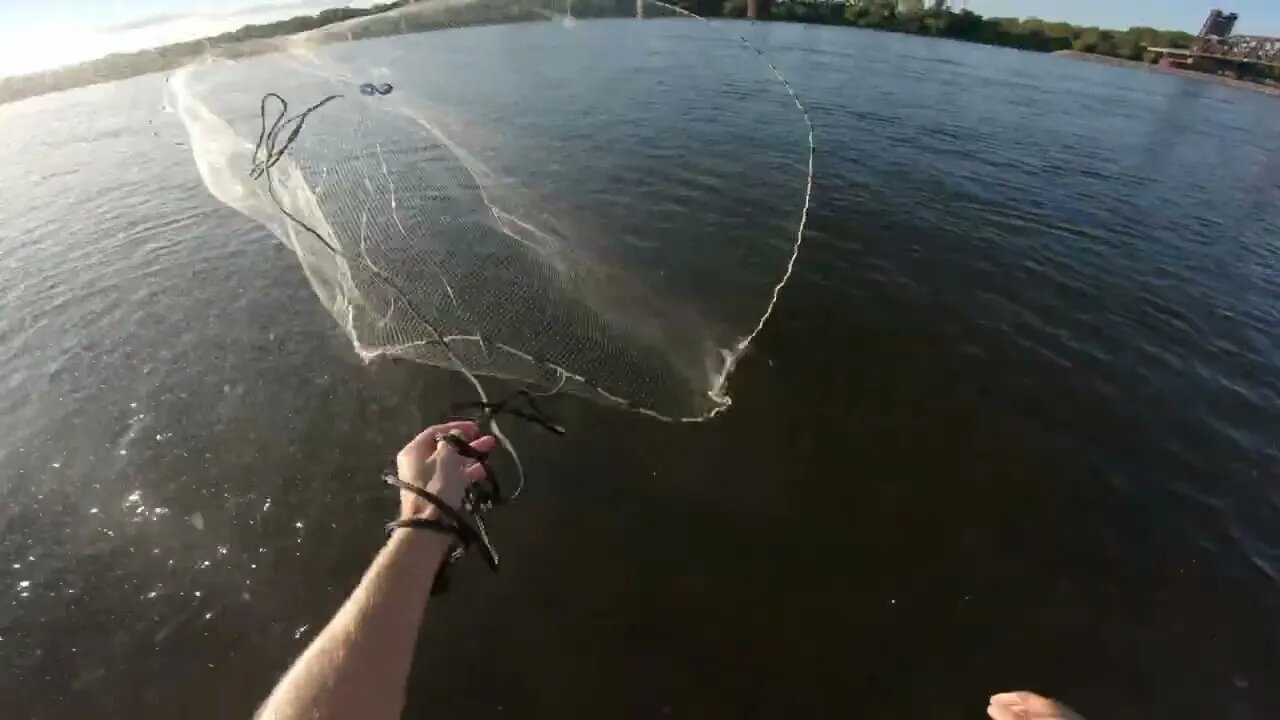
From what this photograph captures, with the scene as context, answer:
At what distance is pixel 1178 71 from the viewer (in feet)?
107

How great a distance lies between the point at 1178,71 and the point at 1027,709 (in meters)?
41.5

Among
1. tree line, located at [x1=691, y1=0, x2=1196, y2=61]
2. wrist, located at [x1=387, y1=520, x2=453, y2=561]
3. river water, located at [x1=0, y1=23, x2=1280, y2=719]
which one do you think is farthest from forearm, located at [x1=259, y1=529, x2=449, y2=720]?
tree line, located at [x1=691, y1=0, x2=1196, y2=61]

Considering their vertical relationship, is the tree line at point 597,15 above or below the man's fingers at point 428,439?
above

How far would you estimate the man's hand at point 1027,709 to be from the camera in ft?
11.4

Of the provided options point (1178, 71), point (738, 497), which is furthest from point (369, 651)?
point (1178, 71)

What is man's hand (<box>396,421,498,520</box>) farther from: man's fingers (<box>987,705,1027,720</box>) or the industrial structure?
the industrial structure

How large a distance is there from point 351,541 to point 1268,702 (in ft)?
22.5

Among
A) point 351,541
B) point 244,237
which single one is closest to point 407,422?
point 351,541

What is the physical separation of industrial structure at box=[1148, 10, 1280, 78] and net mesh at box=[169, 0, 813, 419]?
3339 centimetres

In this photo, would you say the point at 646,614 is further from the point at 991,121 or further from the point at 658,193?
the point at 991,121

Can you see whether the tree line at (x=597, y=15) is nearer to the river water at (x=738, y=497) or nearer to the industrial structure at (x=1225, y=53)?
the industrial structure at (x=1225, y=53)

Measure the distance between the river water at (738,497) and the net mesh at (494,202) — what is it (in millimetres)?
1016

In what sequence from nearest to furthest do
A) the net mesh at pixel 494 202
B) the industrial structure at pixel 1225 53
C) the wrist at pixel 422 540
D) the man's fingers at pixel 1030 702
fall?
the wrist at pixel 422 540, the man's fingers at pixel 1030 702, the net mesh at pixel 494 202, the industrial structure at pixel 1225 53

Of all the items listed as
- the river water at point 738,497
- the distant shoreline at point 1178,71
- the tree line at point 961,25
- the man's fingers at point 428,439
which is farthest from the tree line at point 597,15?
the man's fingers at point 428,439
